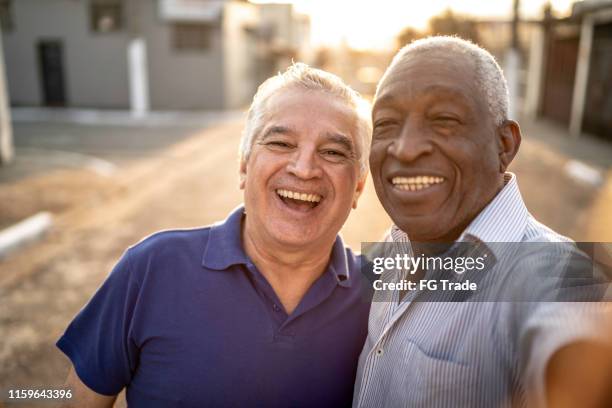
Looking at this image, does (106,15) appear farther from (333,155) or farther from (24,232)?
(333,155)

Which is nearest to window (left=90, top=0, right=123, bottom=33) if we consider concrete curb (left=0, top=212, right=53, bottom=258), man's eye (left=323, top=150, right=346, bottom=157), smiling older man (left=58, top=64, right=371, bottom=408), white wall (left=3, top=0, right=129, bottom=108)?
white wall (left=3, top=0, right=129, bottom=108)

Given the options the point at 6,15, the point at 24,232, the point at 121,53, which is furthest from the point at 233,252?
the point at 6,15

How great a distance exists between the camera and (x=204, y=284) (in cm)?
189

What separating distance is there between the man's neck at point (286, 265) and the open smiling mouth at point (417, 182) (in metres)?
0.56

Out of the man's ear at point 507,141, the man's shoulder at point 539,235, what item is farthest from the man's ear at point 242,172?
the man's shoulder at point 539,235

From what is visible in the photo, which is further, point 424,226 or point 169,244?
point 169,244

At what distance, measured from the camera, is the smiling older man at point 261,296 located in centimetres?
183

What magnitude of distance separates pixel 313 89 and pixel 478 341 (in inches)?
42.7

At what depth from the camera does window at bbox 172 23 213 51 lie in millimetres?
22844

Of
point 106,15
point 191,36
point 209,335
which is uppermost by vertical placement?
point 106,15

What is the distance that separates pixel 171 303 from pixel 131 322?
0.16 meters

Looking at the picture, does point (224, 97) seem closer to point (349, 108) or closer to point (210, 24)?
point (210, 24)

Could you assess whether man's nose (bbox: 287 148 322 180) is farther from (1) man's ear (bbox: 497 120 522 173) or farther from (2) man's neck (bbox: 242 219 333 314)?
(1) man's ear (bbox: 497 120 522 173)

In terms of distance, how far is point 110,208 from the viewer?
7.99 metres
